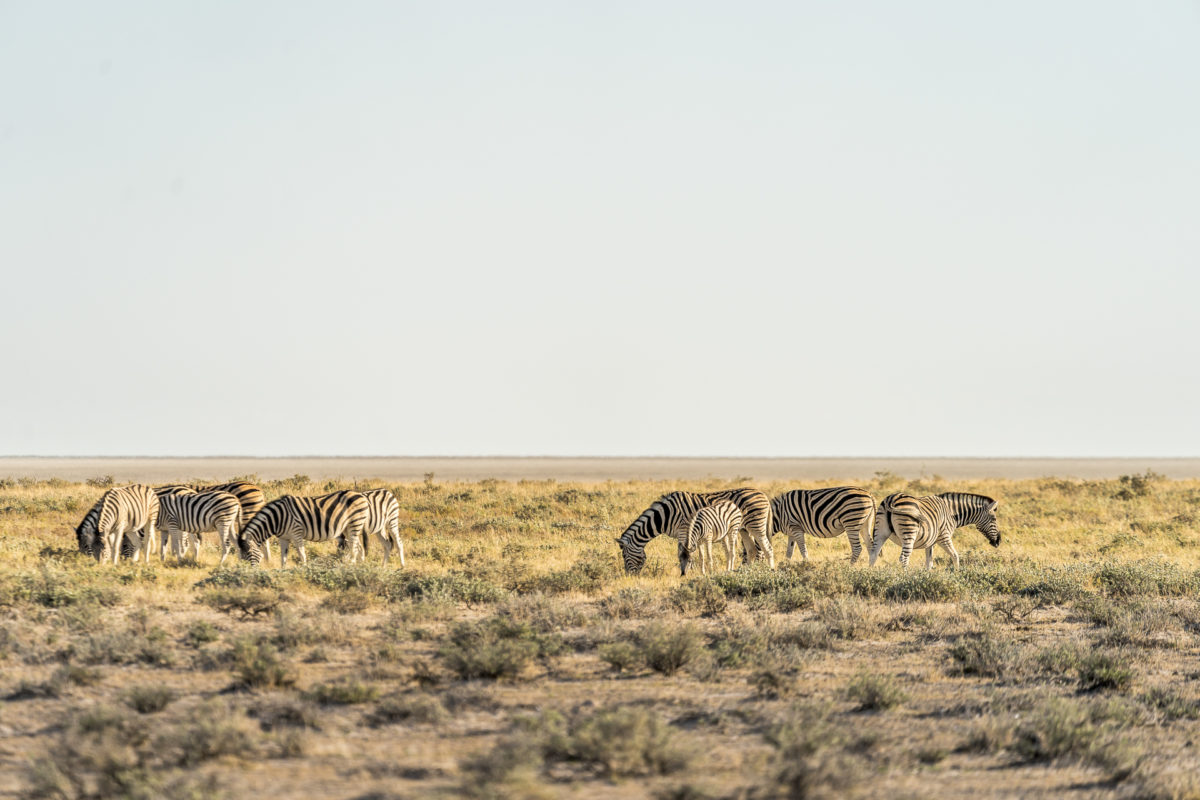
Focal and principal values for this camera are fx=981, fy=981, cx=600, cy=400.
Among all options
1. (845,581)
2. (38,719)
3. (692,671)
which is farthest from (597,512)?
(38,719)

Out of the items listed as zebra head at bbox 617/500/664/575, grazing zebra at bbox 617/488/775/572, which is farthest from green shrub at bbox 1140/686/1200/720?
zebra head at bbox 617/500/664/575

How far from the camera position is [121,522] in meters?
19.5

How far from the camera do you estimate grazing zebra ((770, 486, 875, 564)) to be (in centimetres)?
2073

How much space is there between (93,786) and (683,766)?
14.5ft

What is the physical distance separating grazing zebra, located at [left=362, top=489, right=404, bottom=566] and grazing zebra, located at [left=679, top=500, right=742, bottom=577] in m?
5.73

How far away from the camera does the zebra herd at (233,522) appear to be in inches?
736

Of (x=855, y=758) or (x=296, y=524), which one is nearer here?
(x=855, y=758)

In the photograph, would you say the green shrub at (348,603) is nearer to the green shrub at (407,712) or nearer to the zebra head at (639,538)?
the green shrub at (407,712)

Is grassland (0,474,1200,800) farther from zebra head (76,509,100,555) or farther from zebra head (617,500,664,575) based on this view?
zebra head (617,500,664,575)

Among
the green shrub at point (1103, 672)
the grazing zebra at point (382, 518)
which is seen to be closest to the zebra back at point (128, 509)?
the grazing zebra at point (382, 518)

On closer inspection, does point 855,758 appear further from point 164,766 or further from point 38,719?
point 38,719

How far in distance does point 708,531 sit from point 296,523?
7.91 metres

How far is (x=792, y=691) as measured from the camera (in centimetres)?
992

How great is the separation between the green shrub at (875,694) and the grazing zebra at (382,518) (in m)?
12.1
